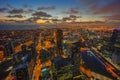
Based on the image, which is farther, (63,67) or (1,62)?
(1,62)

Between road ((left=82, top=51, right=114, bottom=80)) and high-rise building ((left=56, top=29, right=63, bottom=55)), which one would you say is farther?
high-rise building ((left=56, top=29, right=63, bottom=55))

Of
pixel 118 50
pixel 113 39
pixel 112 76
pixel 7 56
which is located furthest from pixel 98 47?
pixel 7 56

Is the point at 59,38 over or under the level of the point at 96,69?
over

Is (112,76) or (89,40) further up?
(89,40)

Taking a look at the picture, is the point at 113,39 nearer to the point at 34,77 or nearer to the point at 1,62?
the point at 34,77

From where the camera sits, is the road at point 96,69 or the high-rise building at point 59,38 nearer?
the road at point 96,69

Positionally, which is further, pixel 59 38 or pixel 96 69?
pixel 59 38

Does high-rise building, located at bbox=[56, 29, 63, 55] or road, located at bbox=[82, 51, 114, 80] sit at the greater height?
high-rise building, located at bbox=[56, 29, 63, 55]

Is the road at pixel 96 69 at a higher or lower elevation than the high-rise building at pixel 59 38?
lower
